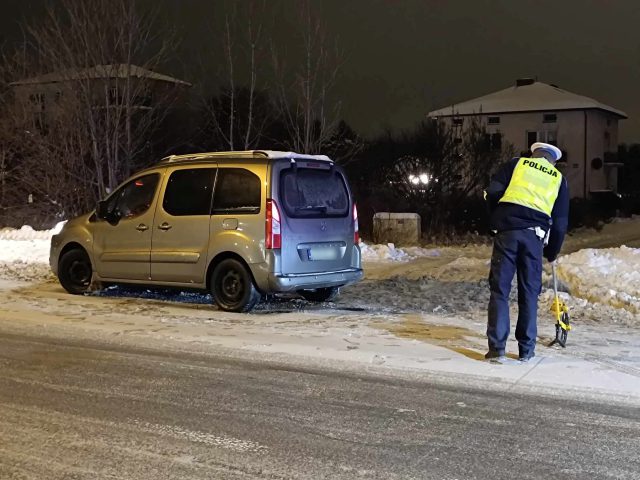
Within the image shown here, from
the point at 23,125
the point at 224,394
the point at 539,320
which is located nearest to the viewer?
the point at 224,394

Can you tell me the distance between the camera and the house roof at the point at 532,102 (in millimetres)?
49156

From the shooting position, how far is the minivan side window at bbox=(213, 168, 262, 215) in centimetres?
881

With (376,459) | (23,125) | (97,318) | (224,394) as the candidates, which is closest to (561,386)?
(376,459)

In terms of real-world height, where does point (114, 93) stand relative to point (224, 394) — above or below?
above

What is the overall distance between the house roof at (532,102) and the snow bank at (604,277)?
36.0 m

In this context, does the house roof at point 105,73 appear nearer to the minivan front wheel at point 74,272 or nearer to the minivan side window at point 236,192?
the minivan front wheel at point 74,272

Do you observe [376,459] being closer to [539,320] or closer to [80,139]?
[539,320]

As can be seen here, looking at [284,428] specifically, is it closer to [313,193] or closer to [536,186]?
[536,186]

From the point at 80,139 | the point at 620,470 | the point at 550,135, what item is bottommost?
the point at 620,470

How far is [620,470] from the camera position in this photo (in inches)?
168

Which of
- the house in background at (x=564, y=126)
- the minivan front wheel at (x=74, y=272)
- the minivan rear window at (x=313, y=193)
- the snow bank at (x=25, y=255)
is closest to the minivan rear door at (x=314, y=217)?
the minivan rear window at (x=313, y=193)

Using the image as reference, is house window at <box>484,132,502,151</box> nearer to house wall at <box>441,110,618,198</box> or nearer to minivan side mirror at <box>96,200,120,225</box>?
minivan side mirror at <box>96,200,120,225</box>

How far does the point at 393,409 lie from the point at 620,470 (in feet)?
5.55

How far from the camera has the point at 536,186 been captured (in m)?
6.49
